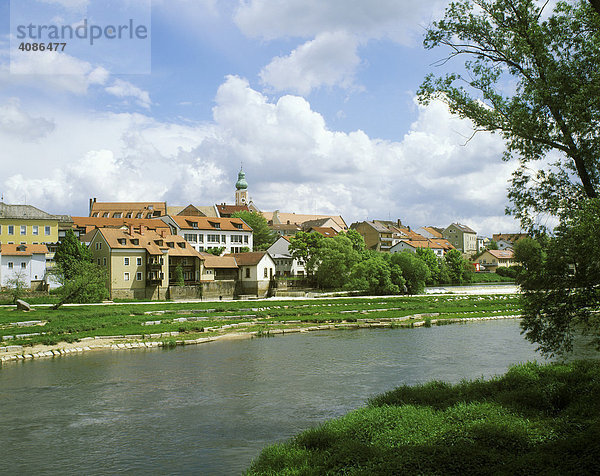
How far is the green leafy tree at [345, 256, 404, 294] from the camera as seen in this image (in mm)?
69000

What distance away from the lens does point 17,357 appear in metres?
25.2

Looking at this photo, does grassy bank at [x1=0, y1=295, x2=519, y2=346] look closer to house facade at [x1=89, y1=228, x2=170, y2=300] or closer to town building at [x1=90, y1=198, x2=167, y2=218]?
house facade at [x1=89, y1=228, x2=170, y2=300]

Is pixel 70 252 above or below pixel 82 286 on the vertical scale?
above

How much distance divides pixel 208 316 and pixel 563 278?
106 feet

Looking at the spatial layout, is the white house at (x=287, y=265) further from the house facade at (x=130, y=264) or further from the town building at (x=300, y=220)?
the town building at (x=300, y=220)

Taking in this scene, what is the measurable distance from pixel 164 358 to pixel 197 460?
13758mm

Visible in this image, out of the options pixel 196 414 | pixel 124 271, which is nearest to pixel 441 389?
pixel 196 414

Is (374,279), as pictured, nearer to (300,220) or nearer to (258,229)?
(258,229)

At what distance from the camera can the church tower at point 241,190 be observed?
17012 centimetres

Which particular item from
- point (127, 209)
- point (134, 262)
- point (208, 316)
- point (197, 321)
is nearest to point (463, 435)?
point (197, 321)

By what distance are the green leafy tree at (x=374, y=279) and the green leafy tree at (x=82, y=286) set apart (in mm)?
31536

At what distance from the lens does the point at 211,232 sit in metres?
92.1

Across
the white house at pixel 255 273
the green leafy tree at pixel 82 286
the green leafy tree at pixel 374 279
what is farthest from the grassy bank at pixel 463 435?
the white house at pixel 255 273

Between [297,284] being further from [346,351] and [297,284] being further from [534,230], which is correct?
[534,230]
